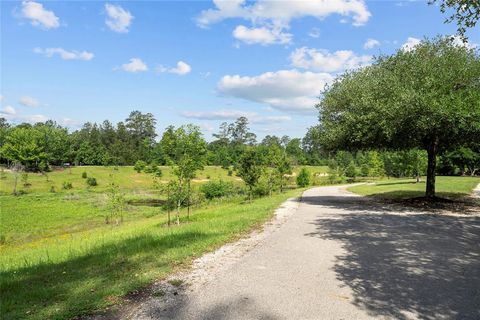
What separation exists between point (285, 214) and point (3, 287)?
11.5 m

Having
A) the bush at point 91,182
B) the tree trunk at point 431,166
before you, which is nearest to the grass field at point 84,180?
the bush at point 91,182

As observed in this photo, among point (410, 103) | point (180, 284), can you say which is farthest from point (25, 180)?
point (180, 284)

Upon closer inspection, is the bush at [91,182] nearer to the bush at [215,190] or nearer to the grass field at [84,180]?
the grass field at [84,180]

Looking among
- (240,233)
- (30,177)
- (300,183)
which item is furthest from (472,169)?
(30,177)

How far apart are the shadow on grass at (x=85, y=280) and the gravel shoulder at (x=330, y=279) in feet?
1.98

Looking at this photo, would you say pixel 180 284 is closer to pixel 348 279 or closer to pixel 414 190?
pixel 348 279

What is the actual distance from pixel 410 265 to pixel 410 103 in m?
11.2

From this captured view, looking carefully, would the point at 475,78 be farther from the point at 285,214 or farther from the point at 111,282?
the point at 111,282

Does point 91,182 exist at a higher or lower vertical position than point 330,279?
lower

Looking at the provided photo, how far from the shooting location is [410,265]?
8.06m

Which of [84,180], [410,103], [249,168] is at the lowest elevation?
[84,180]

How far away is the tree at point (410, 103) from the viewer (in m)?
16.9

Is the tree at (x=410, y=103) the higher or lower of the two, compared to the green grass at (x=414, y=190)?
higher

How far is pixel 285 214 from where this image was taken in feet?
55.1
